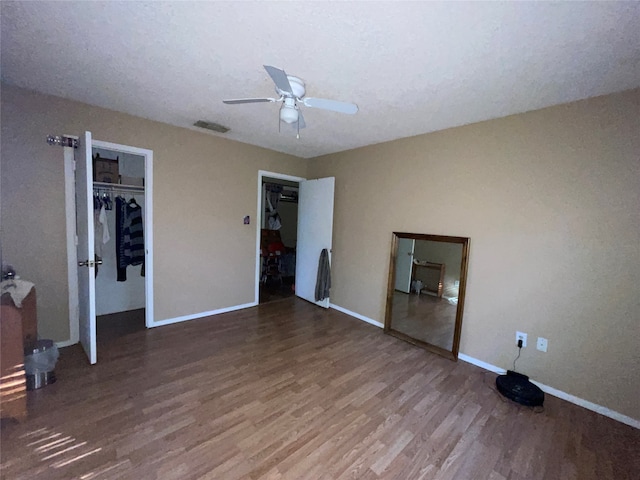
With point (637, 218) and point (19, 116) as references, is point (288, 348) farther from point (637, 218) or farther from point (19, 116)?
point (19, 116)

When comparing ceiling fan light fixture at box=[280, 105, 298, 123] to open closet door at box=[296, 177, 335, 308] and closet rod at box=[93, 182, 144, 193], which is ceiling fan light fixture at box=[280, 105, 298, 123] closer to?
open closet door at box=[296, 177, 335, 308]

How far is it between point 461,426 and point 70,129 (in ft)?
14.0

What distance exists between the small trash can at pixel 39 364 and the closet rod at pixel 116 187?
76.7 inches

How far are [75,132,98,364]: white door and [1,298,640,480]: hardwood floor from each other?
315 millimetres

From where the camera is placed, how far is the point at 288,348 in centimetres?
285

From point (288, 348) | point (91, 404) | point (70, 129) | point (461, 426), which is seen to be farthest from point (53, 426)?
point (461, 426)

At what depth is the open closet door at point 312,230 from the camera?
4078mm

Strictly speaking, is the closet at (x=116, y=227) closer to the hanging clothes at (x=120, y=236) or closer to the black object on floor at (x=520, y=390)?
the hanging clothes at (x=120, y=236)

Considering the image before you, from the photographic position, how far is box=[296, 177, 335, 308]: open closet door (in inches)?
→ 161

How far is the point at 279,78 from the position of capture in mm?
1499

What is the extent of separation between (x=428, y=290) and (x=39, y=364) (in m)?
3.94

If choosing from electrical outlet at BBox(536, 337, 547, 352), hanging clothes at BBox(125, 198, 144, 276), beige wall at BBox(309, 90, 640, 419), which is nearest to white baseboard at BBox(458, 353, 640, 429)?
beige wall at BBox(309, 90, 640, 419)

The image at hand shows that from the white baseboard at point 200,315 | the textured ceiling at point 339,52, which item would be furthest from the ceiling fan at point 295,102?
the white baseboard at point 200,315

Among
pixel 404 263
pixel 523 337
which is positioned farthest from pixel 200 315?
pixel 523 337
